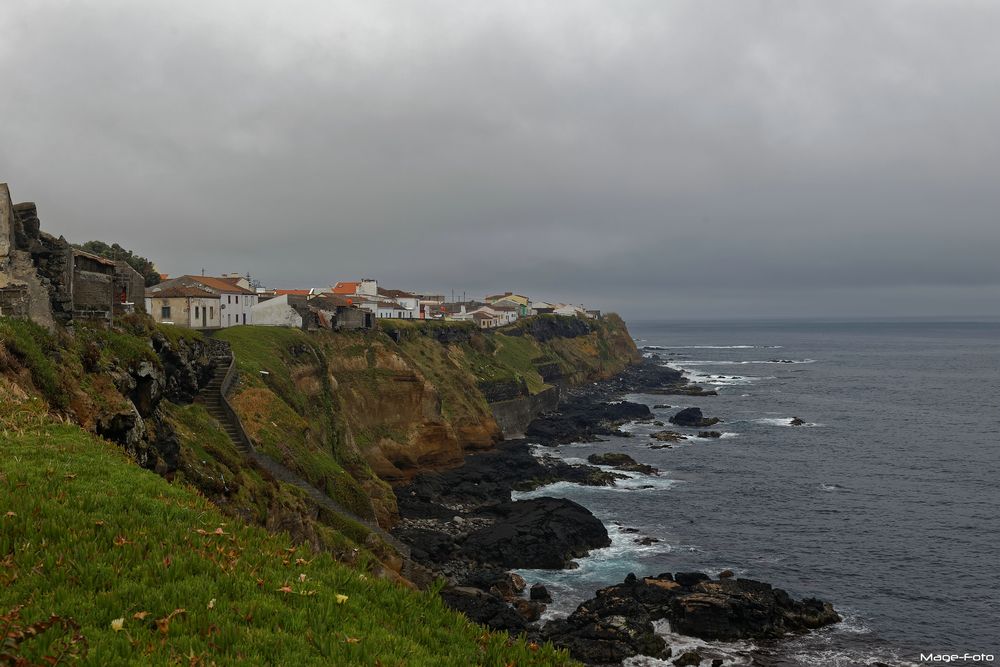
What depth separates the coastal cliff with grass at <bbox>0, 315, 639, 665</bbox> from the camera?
30.0 feet

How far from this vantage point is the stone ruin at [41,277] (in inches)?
882

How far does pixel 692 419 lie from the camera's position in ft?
357

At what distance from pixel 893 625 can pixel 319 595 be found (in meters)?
40.6

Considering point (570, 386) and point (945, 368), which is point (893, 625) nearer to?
point (570, 386)

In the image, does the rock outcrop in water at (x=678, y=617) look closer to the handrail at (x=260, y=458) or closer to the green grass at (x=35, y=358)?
the handrail at (x=260, y=458)

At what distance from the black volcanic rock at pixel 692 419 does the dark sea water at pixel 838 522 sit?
243 cm

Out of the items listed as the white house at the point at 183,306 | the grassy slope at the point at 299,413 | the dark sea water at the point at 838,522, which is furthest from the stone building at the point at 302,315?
the dark sea water at the point at 838,522

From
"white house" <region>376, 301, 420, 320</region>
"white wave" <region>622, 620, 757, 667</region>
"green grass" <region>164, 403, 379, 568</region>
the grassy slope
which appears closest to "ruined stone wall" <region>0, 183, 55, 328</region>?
"green grass" <region>164, 403, 379, 568</region>

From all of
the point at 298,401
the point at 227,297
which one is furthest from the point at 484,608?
the point at 227,297

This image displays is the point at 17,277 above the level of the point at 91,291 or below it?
above

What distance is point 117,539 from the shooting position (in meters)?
11.3

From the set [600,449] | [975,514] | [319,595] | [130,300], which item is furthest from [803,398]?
[319,595]

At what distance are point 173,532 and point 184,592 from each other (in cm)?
227

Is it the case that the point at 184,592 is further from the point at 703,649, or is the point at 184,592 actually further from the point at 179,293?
the point at 179,293
